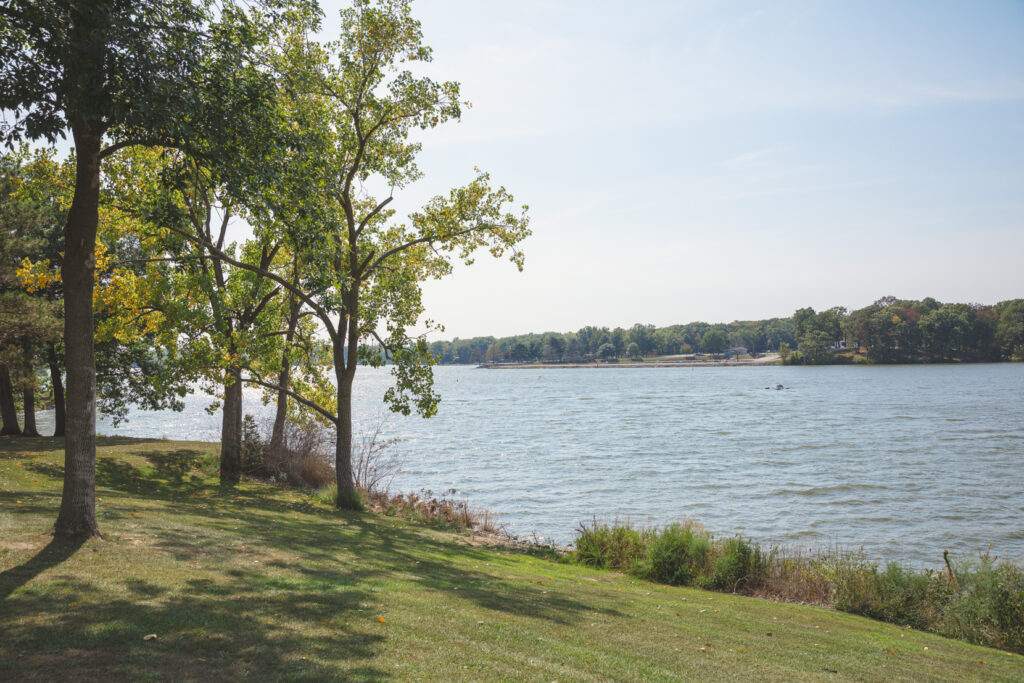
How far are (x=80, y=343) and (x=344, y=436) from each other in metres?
10.2

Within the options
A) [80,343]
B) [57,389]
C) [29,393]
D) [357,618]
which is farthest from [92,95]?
[57,389]

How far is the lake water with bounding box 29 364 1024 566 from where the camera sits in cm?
2211

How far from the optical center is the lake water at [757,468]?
22.1 m

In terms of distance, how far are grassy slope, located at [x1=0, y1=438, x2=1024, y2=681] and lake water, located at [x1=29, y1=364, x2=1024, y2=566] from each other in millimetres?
9884

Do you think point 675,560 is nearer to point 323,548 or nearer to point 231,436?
point 323,548

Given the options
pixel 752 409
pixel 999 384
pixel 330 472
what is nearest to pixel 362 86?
pixel 330 472

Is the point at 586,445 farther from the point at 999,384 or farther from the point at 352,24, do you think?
the point at 999,384

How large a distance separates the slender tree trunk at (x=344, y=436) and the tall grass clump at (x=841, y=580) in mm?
6947

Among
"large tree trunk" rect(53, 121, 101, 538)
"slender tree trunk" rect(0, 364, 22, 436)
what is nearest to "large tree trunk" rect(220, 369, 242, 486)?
Answer: "slender tree trunk" rect(0, 364, 22, 436)

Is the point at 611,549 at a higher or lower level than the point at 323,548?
lower

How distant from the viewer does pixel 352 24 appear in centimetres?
1733

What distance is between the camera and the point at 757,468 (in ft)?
111

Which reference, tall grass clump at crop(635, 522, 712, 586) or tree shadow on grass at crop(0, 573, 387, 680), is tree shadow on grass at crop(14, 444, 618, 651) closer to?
tree shadow on grass at crop(0, 573, 387, 680)

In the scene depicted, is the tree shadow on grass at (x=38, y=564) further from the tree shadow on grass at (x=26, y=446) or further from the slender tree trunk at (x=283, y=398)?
the slender tree trunk at (x=283, y=398)
